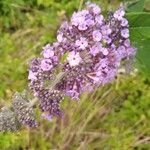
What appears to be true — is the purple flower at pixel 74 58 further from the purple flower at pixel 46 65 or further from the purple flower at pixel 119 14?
the purple flower at pixel 119 14

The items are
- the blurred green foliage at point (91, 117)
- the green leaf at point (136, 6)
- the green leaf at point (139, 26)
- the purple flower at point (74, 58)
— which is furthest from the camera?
the blurred green foliage at point (91, 117)

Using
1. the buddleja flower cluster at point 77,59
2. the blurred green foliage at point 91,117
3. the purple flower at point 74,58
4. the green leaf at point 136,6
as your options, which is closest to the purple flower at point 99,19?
the buddleja flower cluster at point 77,59

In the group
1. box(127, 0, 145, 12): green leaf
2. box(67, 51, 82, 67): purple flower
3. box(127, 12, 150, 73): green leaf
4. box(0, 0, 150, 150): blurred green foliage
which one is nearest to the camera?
box(67, 51, 82, 67): purple flower

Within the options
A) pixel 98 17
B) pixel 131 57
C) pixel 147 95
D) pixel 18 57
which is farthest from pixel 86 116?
pixel 98 17

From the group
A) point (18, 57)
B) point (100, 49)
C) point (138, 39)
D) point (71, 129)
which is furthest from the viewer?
point (18, 57)

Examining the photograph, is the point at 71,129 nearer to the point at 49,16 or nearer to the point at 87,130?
the point at 87,130

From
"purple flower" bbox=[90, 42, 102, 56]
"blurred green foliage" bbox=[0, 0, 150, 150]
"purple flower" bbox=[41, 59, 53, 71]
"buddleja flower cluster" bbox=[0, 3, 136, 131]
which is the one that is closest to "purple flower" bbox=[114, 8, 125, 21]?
"buddleja flower cluster" bbox=[0, 3, 136, 131]

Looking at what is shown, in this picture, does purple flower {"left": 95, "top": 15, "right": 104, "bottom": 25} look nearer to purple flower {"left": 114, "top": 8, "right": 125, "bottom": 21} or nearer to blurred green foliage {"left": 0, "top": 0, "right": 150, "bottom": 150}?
purple flower {"left": 114, "top": 8, "right": 125, "bottom": 21}
